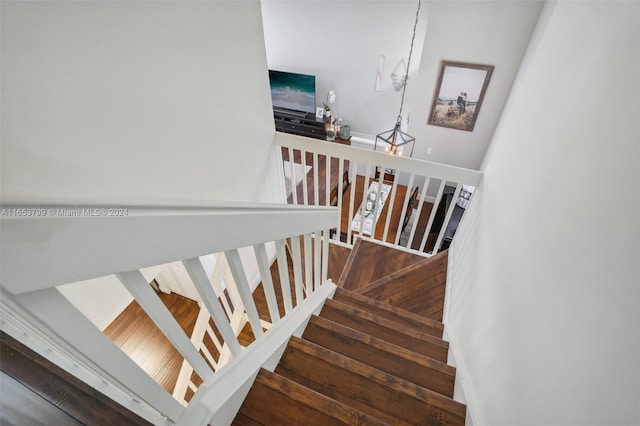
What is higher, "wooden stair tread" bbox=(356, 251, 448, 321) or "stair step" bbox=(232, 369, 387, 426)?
"stair step" bbox=(232, 369, 387, 426)

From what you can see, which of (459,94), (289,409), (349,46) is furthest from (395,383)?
(349,46)

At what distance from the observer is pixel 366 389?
1255 mm

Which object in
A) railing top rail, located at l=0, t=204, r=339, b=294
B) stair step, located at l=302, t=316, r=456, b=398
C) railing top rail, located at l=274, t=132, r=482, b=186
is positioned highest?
railing top rail, located at l=0, t=204, r=339, b=294

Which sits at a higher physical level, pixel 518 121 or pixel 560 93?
pixel 560 93

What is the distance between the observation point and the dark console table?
6393 mm

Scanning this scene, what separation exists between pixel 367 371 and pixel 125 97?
152cm

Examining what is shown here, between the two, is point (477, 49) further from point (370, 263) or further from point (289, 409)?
point (289, 409)

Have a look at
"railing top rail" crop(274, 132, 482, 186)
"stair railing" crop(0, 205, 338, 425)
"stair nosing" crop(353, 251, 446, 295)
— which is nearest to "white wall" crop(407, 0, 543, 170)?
Result: "railing top rail" crop(274, 132, 482, 186)

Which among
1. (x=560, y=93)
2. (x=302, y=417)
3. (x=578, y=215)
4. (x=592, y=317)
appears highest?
(x=560, y=93)

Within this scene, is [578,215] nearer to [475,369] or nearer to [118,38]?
[475,369]

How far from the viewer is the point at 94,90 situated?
113cm

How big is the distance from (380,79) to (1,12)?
215 inches

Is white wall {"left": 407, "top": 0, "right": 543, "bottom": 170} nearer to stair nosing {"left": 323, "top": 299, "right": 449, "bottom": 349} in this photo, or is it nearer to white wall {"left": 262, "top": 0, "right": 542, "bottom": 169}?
white wall {"left": 262, "top": 0, "right": 542, "bottom": 169}

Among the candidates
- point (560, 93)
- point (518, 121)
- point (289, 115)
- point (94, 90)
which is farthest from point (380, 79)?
point (94, 90)
